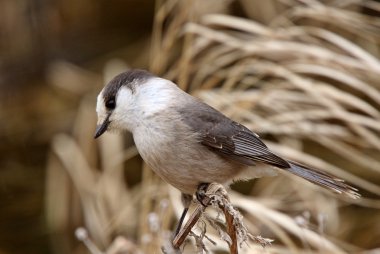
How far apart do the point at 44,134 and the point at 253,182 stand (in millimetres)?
1153

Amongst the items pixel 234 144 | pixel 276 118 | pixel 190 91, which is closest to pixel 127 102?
pixel 234 144

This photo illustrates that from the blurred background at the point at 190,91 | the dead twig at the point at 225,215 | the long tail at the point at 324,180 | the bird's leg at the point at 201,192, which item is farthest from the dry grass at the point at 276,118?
the dead twig at the point at 225,215

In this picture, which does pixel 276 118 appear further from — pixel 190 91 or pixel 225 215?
pixel 225 215

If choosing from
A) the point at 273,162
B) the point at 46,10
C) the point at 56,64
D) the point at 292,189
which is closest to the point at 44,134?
the point at 56,64

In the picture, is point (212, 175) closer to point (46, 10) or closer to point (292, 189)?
point (292, 189)

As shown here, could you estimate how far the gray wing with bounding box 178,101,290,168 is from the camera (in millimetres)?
1927

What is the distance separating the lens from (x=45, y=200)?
3943mm

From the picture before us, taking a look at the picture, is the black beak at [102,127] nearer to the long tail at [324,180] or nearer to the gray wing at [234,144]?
the gray wing at [234,144]

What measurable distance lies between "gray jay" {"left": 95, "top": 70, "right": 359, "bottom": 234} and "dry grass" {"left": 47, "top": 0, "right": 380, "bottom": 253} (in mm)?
380

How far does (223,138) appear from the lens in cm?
195

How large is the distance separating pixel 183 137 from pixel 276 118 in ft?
3.61

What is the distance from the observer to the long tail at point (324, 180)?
6.15 ft

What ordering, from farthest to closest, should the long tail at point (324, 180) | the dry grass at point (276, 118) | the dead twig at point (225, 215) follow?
the dry grass at point (276, 118) < the long tail at point (324, 180) < the dead twig at point (225, 215)

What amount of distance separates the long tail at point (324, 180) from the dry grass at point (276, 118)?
347 millimetres
